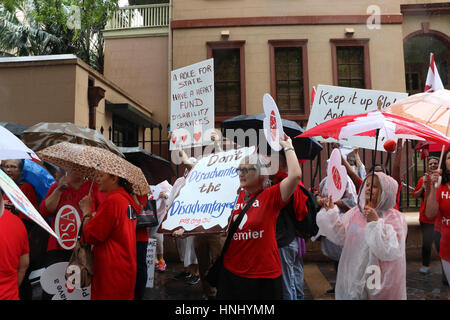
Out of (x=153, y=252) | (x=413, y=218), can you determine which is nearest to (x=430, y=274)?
(x=413, y=218)

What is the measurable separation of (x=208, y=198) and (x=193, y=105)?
1.84 meters

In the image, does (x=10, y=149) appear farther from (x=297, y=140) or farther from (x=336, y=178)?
(x=297, y=140)

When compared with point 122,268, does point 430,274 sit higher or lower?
lower

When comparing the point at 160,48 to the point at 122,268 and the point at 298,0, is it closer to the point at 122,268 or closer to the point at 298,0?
the point at 298,0

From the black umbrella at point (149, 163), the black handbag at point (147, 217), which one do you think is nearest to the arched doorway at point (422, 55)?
the black umbrella at point (149, 163)

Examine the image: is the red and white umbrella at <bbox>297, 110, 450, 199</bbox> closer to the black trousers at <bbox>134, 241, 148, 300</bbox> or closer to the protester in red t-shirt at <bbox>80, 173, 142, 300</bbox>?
the protester in red t-shirt at <bbox>80, 173, 142, 300</bbox>

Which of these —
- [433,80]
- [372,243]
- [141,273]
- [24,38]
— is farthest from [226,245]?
[24,38]

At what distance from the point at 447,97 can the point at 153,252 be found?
152 inches

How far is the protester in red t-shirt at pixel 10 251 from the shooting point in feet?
7.00

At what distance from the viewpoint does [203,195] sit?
3.21m

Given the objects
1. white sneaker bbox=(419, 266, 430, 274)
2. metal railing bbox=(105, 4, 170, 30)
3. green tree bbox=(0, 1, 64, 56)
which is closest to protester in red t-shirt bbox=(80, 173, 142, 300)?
white sneaker bbox=(419, 266, 430, 274)

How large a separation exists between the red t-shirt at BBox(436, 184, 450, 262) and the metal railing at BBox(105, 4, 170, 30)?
37.9 ft

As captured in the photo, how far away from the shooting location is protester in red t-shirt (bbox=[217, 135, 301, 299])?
262 cm

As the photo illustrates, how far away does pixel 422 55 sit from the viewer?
14539 mm
